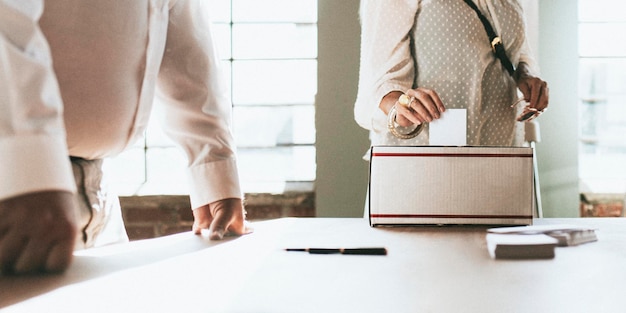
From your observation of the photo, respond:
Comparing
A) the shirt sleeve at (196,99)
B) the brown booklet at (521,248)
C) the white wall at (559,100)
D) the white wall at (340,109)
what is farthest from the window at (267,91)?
the brown booklet at (521,248)

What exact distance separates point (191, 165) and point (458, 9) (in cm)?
81

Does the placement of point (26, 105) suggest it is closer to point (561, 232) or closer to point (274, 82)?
point (561, 232)

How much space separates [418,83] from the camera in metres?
1.59

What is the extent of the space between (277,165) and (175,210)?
25.3 inches

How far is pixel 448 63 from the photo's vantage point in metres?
1.55

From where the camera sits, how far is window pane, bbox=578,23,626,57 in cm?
344

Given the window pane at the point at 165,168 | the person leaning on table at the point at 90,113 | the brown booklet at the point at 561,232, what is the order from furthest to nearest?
the window pane at the point at 165,168
the brown booklet at the point at 561,232
the person leaning on table at the point at 90,113

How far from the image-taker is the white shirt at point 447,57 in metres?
1.54

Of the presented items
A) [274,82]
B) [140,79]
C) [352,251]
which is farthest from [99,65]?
[274,82]

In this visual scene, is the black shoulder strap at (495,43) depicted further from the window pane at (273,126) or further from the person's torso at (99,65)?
the window pane at (273,126)

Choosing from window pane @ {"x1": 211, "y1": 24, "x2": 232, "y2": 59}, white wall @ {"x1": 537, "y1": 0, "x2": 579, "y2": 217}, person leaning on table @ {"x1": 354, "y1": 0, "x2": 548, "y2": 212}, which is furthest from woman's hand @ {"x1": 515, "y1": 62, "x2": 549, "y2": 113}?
window pane @ {"x1": 211, "y1": 24, "x2": 232, "y2": 59}

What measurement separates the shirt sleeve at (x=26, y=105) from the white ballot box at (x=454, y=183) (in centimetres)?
53

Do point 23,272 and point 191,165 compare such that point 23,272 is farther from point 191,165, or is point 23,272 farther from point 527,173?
point 527,173

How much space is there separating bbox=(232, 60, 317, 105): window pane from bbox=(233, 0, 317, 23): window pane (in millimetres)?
250
